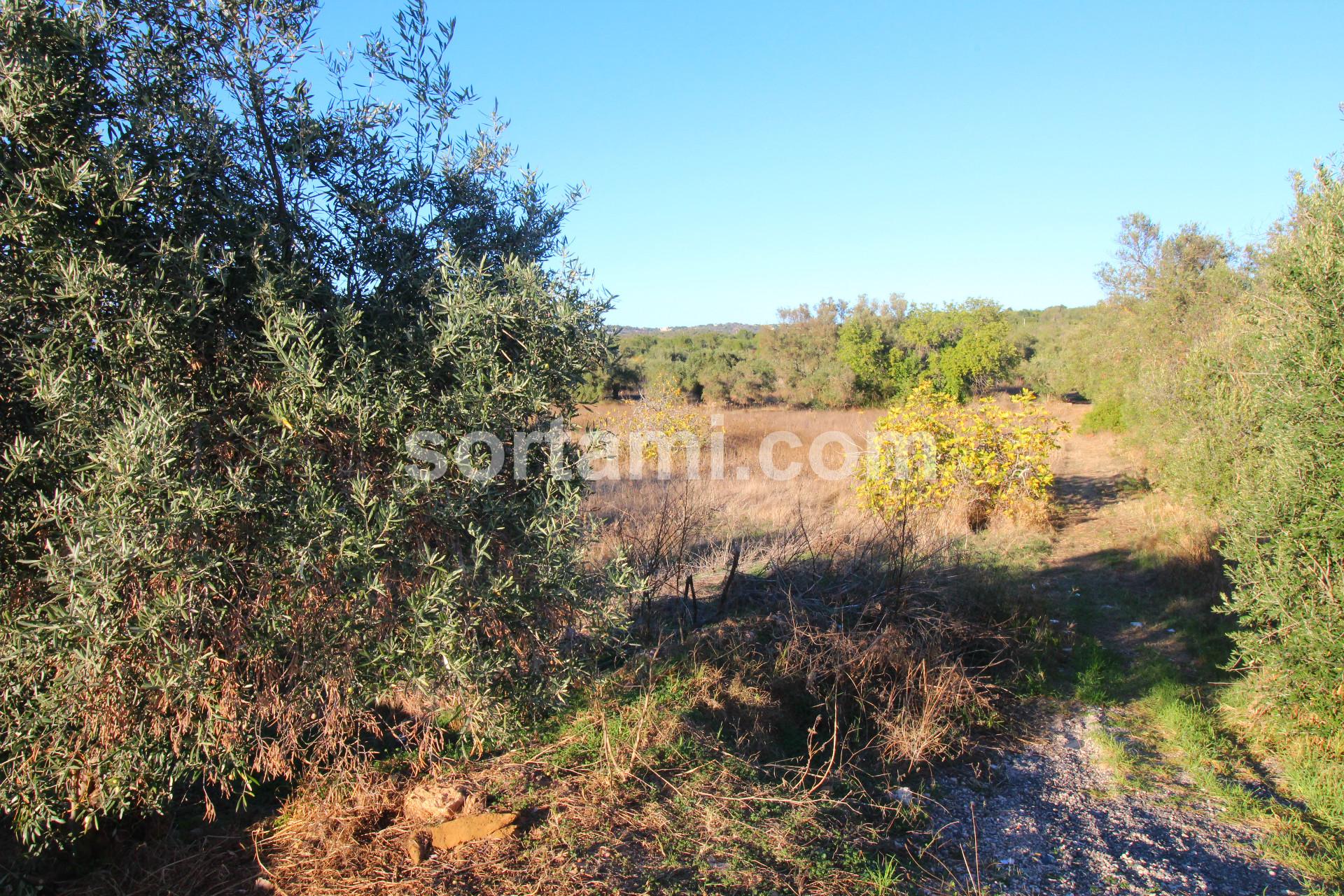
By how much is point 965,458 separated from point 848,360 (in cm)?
2204

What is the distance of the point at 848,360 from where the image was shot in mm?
32688

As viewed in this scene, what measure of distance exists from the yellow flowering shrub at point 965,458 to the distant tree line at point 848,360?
16.6 metres

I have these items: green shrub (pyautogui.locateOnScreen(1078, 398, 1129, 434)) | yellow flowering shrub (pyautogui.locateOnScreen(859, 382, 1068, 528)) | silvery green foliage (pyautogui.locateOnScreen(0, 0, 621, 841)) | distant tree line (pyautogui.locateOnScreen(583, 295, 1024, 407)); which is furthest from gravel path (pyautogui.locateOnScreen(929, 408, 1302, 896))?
distant tree line (pyautogui.locateOnScreen(583, 295, 1024, 407))

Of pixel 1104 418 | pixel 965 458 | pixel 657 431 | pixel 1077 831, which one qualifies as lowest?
pixel 1077 831

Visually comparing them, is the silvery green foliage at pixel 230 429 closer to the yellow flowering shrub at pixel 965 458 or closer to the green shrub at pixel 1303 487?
the green shrub at pixel 1303 487

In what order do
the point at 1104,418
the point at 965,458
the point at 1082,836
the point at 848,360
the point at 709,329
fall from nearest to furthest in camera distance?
1. the point at 1082,836
2. the point at 965,458
3. the point at 1104,418
4. the point at 848,360
5. the point at 709,329

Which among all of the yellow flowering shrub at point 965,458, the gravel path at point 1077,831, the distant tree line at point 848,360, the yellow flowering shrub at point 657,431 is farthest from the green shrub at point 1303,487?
the distant tree line at point 848,360

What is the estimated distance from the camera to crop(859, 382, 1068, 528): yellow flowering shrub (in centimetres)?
1112

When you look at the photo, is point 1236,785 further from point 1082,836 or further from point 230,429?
point 230,429

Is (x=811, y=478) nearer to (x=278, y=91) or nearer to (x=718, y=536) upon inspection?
(x=718, y=536)

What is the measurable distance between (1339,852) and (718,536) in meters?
6.47

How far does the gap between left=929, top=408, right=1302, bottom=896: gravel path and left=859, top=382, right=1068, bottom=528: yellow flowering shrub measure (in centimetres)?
550

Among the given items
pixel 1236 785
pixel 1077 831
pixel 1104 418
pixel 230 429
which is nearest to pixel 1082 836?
pixel 1077 831

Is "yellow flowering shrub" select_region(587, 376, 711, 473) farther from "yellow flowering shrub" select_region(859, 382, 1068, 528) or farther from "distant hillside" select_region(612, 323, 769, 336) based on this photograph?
"distant hillside" select_region(612, 323, 769, 336)
